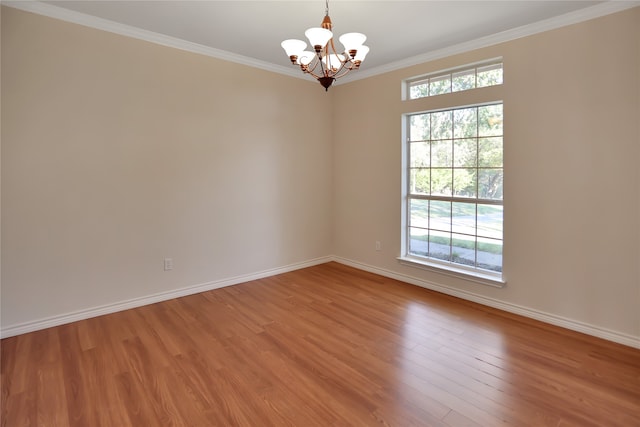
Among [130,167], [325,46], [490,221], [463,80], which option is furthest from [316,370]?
[463,80]

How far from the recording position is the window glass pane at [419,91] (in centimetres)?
399

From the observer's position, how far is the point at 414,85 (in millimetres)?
4105

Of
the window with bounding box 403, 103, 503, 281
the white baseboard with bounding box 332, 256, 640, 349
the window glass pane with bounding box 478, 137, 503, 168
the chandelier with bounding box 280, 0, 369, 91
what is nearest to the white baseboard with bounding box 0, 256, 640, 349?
the white baseboard with bounding box 332, 256, 640, 349

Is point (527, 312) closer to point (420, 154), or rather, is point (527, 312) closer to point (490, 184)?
point (490, 184)

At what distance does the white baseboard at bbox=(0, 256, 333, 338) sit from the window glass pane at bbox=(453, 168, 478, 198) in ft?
8.00

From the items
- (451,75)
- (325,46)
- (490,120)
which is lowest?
(490,120)

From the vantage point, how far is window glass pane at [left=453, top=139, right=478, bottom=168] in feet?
11.8

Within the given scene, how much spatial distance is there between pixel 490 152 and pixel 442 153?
1.85ft

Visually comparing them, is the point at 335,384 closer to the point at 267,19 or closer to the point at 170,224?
the point at 170,224

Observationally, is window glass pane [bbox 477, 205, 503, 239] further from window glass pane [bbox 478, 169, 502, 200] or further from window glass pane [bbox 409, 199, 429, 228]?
window glass pane [bbox 409, 199, 429, 228]

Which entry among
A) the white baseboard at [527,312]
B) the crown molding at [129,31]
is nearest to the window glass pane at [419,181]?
the white baseboard at [527,312]

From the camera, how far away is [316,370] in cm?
234

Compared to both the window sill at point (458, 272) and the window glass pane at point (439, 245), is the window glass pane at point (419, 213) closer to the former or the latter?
the window glass pane at point (439, 245)

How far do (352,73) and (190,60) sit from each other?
2132 millimetres
